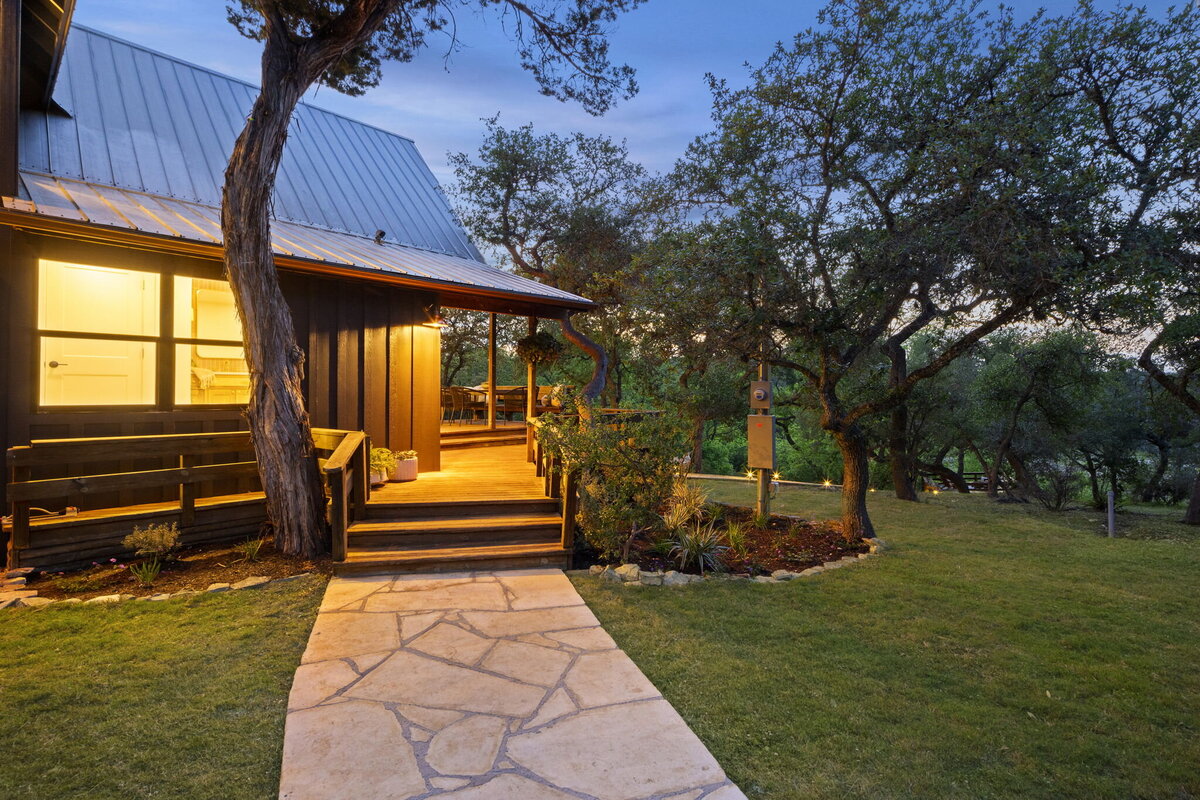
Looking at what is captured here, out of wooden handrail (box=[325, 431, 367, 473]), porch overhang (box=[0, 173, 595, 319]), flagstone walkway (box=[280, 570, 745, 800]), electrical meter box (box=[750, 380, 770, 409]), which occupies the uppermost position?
porch overhang (box=[0, 173, 595, 319])

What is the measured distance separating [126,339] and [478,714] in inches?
222

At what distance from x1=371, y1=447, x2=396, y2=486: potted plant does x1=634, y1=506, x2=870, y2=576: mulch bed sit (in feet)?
10.1

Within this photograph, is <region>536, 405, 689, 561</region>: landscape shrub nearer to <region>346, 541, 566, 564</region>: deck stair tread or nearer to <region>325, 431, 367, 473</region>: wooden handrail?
<region>346, 541, 566, 564</region>: deck stair tread

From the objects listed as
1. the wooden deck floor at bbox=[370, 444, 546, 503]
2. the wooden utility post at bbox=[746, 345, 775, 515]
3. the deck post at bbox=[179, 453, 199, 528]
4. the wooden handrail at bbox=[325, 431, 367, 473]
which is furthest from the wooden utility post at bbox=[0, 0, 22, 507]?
the wooden utility post at bbox=[746, 345, 775, 515]

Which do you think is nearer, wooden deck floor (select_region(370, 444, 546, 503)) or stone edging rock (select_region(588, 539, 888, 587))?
stone edging rock (select_region(588, 539, 888, 587))

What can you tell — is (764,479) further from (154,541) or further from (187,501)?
(154,541)

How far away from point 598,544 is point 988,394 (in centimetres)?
909

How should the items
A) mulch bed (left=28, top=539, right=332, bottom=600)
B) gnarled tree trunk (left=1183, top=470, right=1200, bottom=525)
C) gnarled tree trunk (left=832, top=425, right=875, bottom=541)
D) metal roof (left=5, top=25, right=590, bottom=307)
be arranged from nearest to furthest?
mulch bed (left=28, top=539, right=332, bottom=600), metal roof (left=5, top=25, right=590, bottom=307), gnarled tree trunk (left=832, top=425, right=875, bottom=541), gnarled tree trunk (left=1183, top=470, right=1200, bottom=525)

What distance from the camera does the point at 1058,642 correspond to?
3850mm

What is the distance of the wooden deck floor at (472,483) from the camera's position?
6125 mm

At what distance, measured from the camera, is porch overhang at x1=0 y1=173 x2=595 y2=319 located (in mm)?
5211

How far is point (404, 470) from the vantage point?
7.14m

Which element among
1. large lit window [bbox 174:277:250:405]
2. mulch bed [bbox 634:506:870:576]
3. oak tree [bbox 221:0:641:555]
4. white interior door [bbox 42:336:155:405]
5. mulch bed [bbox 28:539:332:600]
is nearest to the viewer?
mulch bed [bbox 28:539:332:600]

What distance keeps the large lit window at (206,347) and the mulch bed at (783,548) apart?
498 cm
